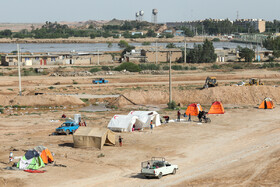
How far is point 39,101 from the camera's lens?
2231 inches

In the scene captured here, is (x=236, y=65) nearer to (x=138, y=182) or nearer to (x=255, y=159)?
(x=255, y=159)

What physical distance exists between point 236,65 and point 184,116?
196 ft

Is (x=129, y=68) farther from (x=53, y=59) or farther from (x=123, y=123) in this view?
(x=123, y=123)

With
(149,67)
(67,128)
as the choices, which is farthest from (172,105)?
(149,67)

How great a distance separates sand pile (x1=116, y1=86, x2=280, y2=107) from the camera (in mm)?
56688

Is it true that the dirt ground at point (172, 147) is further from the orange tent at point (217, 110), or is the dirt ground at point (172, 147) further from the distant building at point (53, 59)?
the distant building at point (53, 59)

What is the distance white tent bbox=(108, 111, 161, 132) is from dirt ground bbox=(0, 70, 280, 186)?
89 cm

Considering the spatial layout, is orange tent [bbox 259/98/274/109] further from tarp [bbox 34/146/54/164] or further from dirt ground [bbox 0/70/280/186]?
tarp [bbox 34/146/54/164]

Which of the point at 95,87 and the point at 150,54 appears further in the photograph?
the point at 150,54

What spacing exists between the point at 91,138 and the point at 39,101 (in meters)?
24.4

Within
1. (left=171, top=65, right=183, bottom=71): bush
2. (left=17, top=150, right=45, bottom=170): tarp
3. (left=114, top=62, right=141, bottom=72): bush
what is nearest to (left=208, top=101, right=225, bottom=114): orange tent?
(left=17, top=150, right=45, bottom=170): tarp

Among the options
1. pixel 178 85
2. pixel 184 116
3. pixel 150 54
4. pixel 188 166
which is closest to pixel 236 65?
pixel 150 54

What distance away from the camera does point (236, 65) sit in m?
104

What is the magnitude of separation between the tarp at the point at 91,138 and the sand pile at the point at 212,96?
21.8 metres
